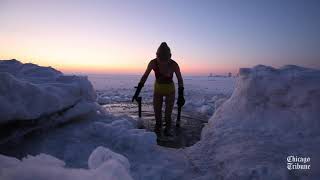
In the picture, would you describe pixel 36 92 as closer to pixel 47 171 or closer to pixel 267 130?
pixel 47 171

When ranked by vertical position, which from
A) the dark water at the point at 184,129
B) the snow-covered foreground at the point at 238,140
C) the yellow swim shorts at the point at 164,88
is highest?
the yellow swim shorts at the point at 164,88

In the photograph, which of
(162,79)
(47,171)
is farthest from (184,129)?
(47,171)

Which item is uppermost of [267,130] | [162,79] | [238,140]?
[162,79]

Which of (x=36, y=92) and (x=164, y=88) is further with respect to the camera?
(x=164, y=88)

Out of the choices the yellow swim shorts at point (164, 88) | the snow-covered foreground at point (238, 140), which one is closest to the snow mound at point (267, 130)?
the snow-covered foreground at point (238, 140)

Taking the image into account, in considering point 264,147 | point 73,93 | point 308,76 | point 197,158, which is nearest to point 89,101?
point 73,93

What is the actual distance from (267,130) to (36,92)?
3.17 m

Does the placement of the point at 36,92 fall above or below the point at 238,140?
above

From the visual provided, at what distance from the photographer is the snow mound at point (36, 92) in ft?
12.0

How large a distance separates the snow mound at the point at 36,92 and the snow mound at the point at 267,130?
7.21 feet

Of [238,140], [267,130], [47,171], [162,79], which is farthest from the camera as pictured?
[162,79]

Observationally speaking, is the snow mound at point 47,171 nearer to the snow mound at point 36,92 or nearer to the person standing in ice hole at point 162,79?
the snow mound at point 36,92

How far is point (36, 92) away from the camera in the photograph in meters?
4.09

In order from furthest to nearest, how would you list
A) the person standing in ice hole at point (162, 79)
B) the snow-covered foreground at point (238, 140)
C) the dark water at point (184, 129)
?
the person standing in ice hole at point (162, 79) → the dark water at point (184, 129) → the snow-covered foreground at point (238, 140)
